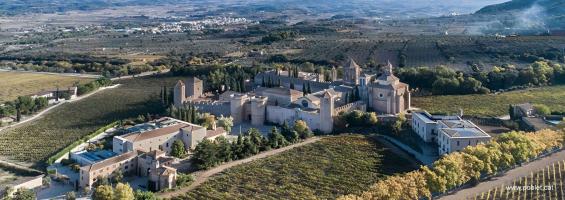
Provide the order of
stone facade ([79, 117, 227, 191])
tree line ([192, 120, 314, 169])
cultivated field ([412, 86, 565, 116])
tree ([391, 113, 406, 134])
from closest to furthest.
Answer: stone facade ([79, 117, 227, 191]) < tree line ([192, 120, 314, 169]) < tree ([391, 113, 406, 134]) < cultivated field ([412, 86, 565, 116])

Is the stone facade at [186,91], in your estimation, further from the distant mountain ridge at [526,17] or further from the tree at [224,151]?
the distant mountain ridge at [526,17]

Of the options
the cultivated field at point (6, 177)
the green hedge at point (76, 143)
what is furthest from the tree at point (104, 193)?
the green hedge at point (76, 143)

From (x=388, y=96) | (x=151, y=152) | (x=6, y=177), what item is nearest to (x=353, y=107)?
(x=388, y=96)

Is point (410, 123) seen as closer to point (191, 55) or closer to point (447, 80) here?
point (447, 80)

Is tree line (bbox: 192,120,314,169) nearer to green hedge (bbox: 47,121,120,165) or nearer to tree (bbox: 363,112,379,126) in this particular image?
tree (bbox: 363,112,379,126)

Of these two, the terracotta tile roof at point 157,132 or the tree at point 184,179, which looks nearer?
the tree at point 184,179

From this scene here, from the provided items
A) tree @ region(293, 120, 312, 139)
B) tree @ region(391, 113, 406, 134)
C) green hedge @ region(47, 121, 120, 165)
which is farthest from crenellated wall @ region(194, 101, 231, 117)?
tree @ region(391, 113, 406, 134)

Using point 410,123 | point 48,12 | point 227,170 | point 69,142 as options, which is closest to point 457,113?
point 410,123
